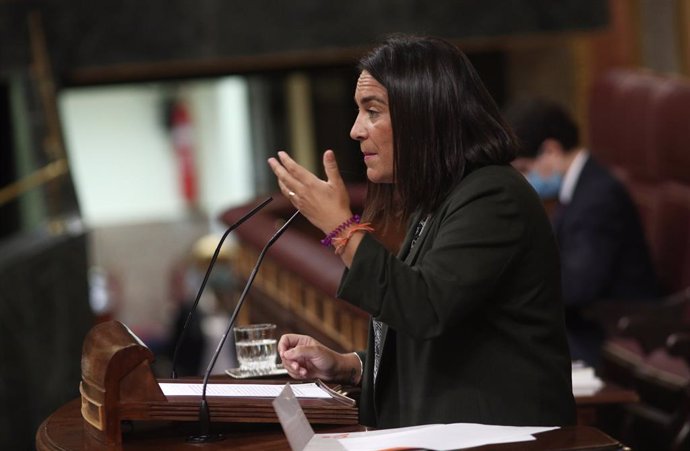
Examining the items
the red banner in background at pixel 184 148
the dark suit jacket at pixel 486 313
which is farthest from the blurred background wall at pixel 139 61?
the red banner in background at pixel 184 148

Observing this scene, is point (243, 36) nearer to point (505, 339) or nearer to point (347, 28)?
point (347, 28)

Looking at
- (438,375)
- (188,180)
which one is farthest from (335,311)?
(188,180)

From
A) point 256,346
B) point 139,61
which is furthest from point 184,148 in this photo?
point 256,346

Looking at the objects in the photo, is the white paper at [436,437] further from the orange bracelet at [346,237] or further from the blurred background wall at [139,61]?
the blurred background wall at [139,61]

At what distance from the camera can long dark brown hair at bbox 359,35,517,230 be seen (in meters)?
2.27

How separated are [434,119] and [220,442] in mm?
645

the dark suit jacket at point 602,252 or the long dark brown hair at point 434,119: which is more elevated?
the long dark brown hair at point 434,119

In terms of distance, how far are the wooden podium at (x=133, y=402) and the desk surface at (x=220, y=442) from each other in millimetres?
30

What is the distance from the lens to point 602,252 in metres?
5.04

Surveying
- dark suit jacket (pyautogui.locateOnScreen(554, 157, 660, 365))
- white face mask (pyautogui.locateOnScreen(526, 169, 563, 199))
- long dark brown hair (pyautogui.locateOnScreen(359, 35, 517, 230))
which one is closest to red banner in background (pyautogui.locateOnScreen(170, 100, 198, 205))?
white face mask (pyautogui.locateOnScreen(526, 169, 563, 199))

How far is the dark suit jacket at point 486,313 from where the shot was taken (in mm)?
2174

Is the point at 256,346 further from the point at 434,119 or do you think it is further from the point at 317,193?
Result: the point at 434,119

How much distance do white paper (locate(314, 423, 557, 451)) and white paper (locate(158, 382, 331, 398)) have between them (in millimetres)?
260

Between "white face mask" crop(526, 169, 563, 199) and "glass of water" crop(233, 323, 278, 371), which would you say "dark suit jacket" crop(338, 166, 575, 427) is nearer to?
"glass of water" crop(233, 323, 278, 371)
